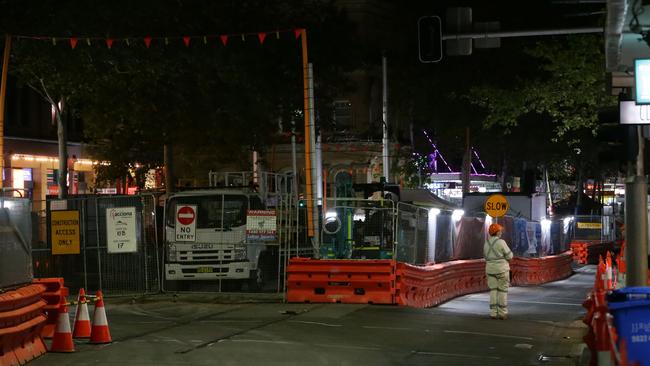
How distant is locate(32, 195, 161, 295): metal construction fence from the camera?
1995 cm

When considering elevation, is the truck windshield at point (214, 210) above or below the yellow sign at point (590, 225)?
above

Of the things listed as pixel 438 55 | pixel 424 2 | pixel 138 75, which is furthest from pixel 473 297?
pixel 424 2

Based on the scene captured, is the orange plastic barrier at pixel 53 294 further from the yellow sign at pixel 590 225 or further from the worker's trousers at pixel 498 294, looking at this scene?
the yellow sign at pixel 590 225

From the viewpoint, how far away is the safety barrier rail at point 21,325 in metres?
10.4

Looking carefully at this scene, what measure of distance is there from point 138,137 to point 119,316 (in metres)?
20.0

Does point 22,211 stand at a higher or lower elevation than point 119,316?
higher

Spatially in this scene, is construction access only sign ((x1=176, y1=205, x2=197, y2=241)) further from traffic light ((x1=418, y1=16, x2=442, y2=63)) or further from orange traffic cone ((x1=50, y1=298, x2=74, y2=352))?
orange traffic cone ((x1=50, y1=298, x2=74, y2=352))

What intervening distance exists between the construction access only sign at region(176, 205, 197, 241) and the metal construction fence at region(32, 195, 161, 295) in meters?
0.62

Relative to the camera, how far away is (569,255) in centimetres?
4034

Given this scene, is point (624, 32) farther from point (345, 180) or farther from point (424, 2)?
point (345, 180)

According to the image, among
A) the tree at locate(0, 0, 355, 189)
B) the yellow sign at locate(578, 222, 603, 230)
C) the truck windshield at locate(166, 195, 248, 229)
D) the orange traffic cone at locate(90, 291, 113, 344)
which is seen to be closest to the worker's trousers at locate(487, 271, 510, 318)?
the truck windshield at locate(166, 195, 248, 229)

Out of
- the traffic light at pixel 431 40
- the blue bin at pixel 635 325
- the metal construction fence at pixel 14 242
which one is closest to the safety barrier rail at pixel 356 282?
the traffic light at pixel 431 40

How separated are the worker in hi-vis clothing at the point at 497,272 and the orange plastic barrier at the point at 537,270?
1353 centimetres

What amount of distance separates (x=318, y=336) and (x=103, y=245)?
31.6 ft
